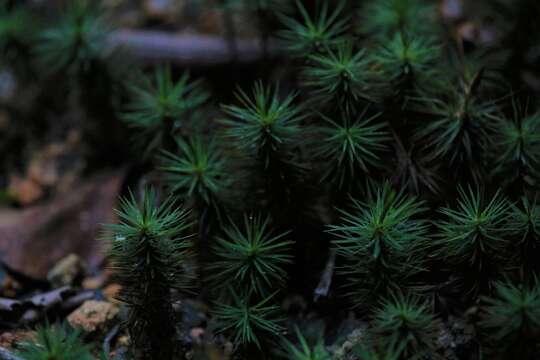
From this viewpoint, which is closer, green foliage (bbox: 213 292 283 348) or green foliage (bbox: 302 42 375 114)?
green foliage (bbox: 213 292 283 348)

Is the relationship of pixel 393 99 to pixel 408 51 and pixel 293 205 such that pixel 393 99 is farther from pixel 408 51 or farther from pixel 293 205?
pixel 293 205

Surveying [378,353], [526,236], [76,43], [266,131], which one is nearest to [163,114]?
[266,131]

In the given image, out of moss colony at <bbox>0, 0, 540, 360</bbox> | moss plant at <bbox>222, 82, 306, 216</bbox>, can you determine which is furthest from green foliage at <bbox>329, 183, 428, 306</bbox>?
moss plant at <bbox>222, 82, 306, 216</bbox>

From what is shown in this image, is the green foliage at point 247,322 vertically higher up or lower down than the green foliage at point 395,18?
lower down

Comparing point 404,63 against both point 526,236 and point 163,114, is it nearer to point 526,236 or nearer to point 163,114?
point 526,236

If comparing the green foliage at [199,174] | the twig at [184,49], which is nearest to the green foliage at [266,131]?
the green foliage at [199,174]

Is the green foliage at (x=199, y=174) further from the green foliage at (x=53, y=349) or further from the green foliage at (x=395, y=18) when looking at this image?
the green foliage at (x=395, y=18)

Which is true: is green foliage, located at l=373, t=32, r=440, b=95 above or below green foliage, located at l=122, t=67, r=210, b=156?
above

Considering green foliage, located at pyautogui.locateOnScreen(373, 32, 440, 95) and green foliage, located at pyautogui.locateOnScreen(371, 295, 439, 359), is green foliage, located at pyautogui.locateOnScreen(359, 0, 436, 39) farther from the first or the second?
green foliage, located at pyautogui.locateOnScreen(371, 295, 439, 359)
